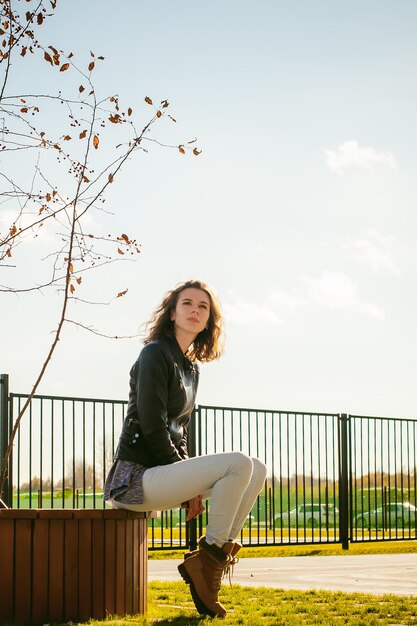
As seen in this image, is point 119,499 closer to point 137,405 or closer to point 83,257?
point 137,405

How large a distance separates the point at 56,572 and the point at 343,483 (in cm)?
822

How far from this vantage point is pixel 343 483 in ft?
39.5

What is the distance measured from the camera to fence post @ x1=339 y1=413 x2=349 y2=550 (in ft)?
39.3

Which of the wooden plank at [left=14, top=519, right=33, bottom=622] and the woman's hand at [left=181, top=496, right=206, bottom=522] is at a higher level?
the woman's hand at [left=181, top=496, right=206, bottom=522]

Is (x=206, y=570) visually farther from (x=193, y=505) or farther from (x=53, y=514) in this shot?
(x=53, y=514)

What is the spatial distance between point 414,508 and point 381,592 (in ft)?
26.1

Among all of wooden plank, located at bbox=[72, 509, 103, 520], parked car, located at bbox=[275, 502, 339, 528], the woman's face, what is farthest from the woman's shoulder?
parked car, located at bbox=[275, 502, 339, 528]

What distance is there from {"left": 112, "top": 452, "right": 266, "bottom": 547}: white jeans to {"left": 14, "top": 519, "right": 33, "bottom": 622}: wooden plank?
0.60 m

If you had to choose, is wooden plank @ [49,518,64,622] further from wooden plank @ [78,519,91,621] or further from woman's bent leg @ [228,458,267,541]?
woman's bent leg @ [228,458,267,541]

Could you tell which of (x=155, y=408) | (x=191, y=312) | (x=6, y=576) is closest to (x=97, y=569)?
(x=6, y=576)

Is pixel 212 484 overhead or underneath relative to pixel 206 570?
overhead

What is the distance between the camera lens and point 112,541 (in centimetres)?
452

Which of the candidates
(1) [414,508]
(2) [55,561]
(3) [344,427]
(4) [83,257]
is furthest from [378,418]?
(2) [55,561]

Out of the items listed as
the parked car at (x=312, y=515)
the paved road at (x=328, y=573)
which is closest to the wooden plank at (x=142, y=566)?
the paved road at (x=328, y=573)
